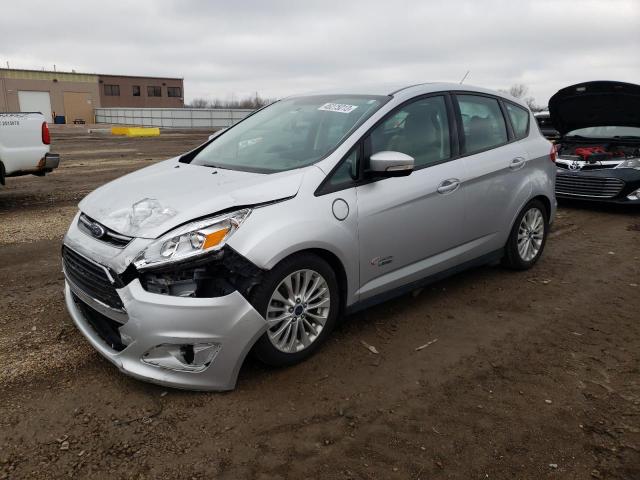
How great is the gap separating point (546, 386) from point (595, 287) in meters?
2.09

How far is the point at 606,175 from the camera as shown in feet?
26.3

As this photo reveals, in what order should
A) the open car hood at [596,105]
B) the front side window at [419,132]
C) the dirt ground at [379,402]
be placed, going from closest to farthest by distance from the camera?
the dirt ground at [379,402] < the front side window at [419,132] < the open car hood at [596,105]

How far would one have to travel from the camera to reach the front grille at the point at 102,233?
2969 mm

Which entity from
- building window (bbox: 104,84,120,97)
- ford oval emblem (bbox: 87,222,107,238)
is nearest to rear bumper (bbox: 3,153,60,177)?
ford oval emblem (bbox: 87,222,107,238)

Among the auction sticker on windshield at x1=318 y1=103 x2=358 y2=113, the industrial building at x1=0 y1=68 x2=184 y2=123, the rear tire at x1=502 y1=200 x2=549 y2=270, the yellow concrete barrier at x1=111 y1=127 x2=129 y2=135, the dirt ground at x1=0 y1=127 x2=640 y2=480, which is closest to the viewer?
the dirt ground at x1=0 y1=127 x2=640 y2=480

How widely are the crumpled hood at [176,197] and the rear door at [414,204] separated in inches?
24.6

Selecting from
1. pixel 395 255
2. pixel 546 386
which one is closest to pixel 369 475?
pixel 546 386

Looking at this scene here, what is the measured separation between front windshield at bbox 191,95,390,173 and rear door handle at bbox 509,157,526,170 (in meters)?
1.48

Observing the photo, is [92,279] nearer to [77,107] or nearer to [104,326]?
[104,326]

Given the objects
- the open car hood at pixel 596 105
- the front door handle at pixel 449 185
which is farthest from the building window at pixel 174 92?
the front door handle at pixel 449 185

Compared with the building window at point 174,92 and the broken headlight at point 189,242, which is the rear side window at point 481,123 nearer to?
the broken headlight at point 189,242

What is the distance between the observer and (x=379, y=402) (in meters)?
2.99

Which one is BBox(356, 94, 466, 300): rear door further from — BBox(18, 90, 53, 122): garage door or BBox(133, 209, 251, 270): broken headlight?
BBox(18, 90, 53, 122): garage door

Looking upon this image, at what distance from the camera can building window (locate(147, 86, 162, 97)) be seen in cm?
7598
